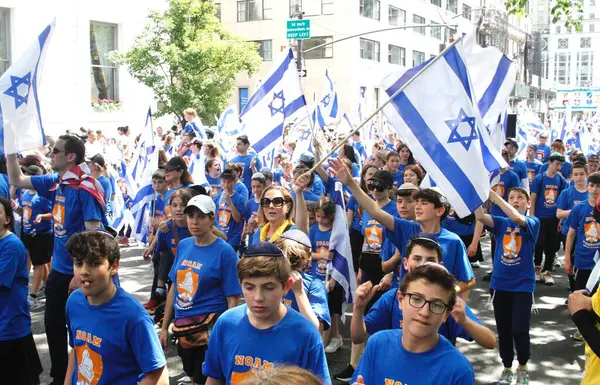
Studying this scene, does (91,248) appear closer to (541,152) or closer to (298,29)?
(541,152)

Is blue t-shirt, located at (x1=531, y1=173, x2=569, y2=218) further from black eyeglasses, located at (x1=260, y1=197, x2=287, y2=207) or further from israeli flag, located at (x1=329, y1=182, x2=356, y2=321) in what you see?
black eyeglasses, located at (x1=260, y1=197, x2=287, y2=207)

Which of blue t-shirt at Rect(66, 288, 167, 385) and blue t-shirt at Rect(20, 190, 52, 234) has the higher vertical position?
blue t-shirt at Rect(66, 288, 167, 385)

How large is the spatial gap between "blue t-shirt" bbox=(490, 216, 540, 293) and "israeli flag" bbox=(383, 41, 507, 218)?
1.20m

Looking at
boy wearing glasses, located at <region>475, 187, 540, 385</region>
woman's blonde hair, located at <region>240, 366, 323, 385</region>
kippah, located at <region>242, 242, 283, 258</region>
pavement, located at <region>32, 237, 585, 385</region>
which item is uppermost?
woman's blonde hair, located at <region>240, 366, 323, 385</region>

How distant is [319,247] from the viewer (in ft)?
21.4

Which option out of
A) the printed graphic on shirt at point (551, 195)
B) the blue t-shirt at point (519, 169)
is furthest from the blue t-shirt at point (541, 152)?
the printed graphic on shirt at point (551, 195)

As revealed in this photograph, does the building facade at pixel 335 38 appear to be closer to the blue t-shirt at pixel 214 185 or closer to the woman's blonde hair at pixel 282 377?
the blue t-shirt at pixel 214 185

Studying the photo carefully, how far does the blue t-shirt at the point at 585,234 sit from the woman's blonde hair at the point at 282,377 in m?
6.70

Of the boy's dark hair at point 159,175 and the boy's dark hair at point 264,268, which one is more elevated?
the boy's dark hair at point 264,268

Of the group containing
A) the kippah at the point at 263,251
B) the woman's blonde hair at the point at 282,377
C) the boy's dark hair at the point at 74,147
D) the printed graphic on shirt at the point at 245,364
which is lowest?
the printed graphic on shirt at the point at 245,364

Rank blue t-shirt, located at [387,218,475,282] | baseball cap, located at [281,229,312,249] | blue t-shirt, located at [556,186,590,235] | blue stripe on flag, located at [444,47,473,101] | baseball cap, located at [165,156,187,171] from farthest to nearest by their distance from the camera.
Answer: blue t-shirt, located at [556,186,590,235]
baseball cap, located at [165,156,187,171]
blue stripe on flag, located at [444,47,473,101]
blue t-shirt, located at [387,218,475,282]
baseball cap, located at [281,229,312,249]

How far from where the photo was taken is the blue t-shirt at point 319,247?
6383 mm

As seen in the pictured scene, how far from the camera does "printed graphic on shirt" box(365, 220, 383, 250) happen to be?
23.1 ft

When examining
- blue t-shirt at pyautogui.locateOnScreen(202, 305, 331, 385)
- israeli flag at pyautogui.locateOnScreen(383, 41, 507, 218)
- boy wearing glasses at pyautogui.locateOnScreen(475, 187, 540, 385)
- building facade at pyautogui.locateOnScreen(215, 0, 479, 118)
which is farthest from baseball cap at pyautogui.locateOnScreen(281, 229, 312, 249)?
building facade at pyautogui.locateOnScreen(215, 0, 479, 118)
